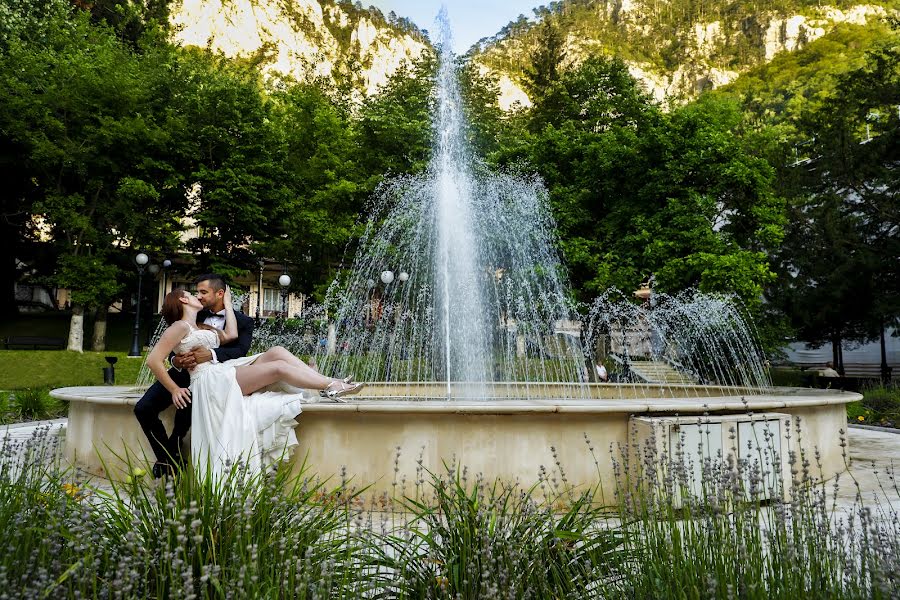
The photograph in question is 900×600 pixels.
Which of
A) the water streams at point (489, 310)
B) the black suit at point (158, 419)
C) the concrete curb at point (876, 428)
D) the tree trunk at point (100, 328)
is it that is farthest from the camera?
the tree trunk at point (100, 328)

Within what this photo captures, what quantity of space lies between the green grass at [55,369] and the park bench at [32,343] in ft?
16.4

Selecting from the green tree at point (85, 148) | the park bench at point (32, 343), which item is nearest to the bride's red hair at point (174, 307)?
the green tree at point (85, 148)

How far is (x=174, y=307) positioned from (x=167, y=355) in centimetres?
38

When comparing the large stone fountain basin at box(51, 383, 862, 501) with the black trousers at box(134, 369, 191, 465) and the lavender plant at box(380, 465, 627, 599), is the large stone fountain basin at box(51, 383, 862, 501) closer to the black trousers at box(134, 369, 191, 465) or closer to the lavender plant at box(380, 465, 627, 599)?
the black trousers at box(134, 369, 191, 465)

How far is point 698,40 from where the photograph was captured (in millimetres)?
120562

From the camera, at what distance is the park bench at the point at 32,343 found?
25844mm

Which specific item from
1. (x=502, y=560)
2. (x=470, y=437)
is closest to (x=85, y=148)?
(x=470, y=437)

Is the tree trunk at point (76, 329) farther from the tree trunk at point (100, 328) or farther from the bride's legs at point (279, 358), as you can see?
the bride's legs at point (279, 358)

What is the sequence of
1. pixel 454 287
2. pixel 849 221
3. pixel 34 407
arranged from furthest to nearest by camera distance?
pixel 849 221
pixel 454 287
pixel 34 407

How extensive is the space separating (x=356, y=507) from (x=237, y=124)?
2849 centimetres

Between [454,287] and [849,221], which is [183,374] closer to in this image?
[454,287]

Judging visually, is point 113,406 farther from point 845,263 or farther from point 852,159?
point 852,159

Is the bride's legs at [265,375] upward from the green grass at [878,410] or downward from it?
upward

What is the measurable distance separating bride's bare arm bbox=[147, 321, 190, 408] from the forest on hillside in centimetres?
1913
